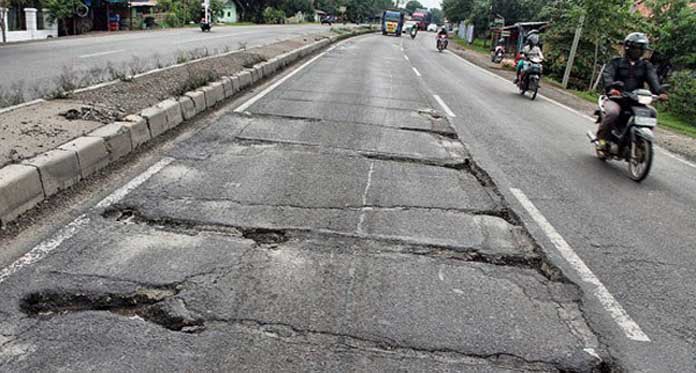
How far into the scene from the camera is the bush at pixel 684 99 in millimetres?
18125

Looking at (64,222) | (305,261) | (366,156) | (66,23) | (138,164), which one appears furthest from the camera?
(66,23)

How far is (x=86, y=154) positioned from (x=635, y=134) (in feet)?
21.4

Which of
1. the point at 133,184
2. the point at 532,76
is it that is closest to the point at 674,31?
the point at 532,76

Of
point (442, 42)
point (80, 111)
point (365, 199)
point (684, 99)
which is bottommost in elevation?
point (365, 199)

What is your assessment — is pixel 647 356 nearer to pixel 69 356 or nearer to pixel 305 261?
pixel 305 261

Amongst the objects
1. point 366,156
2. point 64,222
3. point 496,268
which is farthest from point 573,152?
point 64,222

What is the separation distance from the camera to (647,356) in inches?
122

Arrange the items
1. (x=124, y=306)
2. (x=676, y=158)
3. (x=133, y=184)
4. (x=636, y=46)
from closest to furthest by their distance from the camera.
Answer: (x=124, y=306) → (x=133, y=184) → (x=636, y=46) → (x=676, y=158)

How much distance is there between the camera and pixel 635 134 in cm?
710

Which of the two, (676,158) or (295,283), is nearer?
(295,283)

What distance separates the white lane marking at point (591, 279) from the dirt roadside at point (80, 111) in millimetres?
4630

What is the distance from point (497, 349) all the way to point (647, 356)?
2.88ft

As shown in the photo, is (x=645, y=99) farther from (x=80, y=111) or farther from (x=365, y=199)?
(x=80, y=111)

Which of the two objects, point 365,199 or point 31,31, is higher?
point 365,199
